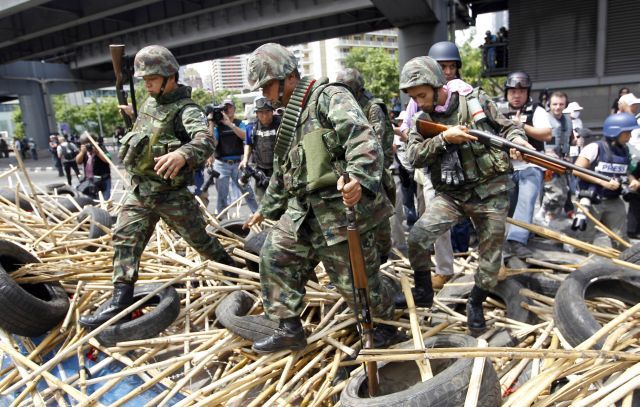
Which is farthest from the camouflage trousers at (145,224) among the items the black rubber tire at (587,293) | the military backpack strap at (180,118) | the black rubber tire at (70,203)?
the black rubber tire at (70,203)

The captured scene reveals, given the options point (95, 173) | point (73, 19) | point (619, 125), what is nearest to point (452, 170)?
point (619, 125)

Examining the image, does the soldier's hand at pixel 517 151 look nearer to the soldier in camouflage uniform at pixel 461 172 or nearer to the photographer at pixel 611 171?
the soldier in camouflage uniform at pixel 461 172

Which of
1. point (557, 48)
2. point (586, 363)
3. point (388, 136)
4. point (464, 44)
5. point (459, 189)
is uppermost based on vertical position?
point (464, 44)

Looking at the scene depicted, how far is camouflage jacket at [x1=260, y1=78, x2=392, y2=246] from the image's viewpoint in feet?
7.54

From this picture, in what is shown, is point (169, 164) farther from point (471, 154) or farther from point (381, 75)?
point (381, 75)

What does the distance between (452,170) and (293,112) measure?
3.45 feet

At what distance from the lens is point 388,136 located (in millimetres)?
3967

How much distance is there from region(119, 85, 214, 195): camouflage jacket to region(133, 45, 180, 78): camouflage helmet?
178 millimetres

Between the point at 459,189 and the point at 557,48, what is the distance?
13582 millimetres

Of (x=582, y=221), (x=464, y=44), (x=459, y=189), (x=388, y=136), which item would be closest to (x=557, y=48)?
(x=582, y=221)

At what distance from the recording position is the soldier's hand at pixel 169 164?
9.48 feet

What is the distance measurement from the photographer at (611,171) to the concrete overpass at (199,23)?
7.60 m

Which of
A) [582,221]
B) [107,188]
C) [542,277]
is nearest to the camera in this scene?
[542,277]

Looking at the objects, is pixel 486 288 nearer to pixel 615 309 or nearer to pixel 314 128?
pixel 615 309
